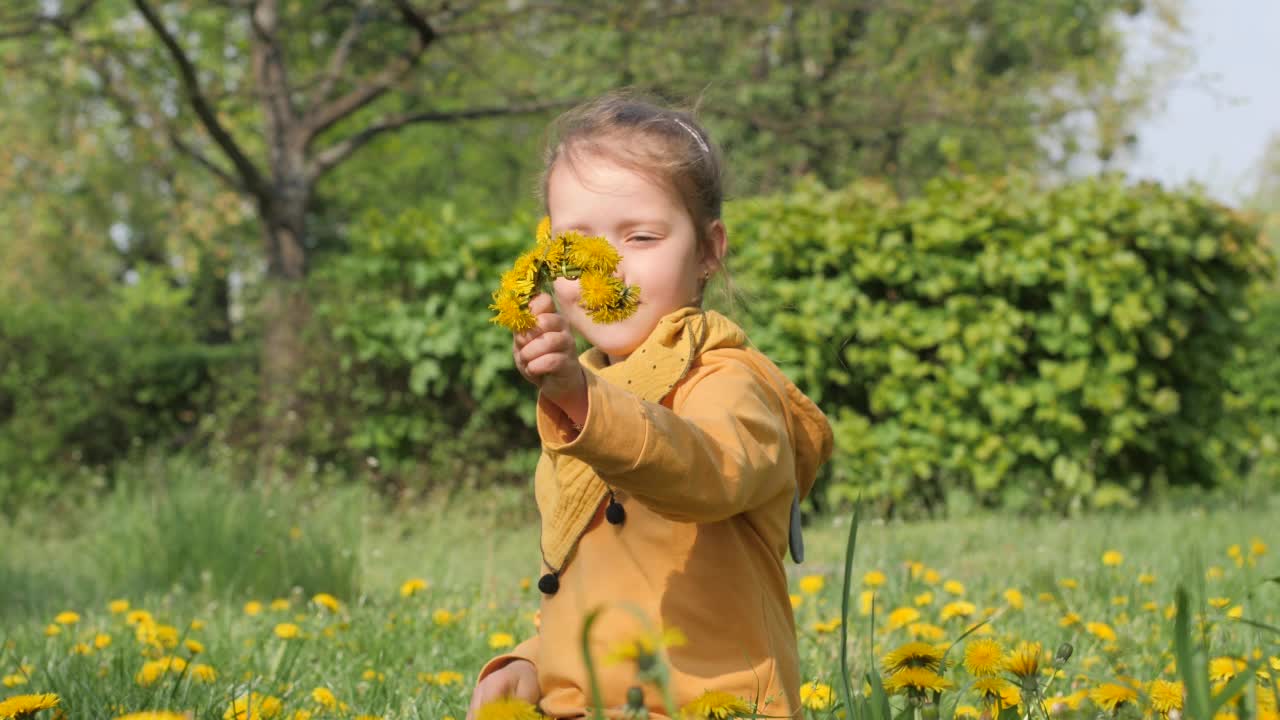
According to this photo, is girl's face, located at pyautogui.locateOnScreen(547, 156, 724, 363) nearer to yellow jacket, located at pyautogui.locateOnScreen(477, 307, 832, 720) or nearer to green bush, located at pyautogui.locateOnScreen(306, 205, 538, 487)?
yellow jacket, located at pyautogui.locateOnScreen(477, 307, 832, 720)

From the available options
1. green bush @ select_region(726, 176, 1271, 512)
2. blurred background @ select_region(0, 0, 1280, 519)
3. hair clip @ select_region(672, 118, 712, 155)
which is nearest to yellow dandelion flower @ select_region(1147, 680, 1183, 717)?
hair clip @ select_region(672, 118, 712, 155)

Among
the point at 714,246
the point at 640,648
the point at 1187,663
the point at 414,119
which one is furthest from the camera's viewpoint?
the point at 414,119

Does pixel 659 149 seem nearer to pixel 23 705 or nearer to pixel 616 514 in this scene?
pixel 616 514

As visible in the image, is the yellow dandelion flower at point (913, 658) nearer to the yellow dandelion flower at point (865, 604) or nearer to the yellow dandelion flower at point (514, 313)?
the yellow dandelion flower at point (514, 313)

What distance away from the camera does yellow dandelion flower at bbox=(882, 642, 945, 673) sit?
1.53 m

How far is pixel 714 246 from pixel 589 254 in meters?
Result: 0.65

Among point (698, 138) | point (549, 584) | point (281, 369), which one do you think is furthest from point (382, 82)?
point (549, 584)

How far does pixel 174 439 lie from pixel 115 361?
90 cm

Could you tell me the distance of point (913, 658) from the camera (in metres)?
1.55

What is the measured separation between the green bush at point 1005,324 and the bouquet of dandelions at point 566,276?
210 inches

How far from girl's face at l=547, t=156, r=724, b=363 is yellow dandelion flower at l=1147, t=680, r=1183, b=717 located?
88 cm

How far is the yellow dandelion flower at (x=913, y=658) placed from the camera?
1.53 meters

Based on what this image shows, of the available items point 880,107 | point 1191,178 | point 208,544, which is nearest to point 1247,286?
point 1191,178

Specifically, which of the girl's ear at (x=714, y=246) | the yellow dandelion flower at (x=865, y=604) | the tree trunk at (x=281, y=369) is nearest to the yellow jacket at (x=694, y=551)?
the girl's ear at (x=714, y=246)
